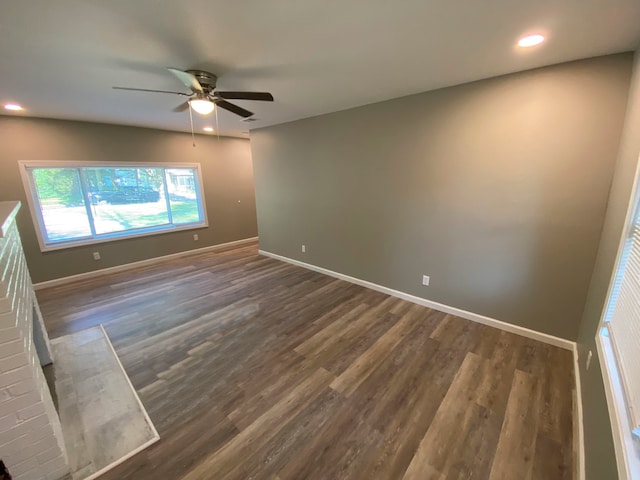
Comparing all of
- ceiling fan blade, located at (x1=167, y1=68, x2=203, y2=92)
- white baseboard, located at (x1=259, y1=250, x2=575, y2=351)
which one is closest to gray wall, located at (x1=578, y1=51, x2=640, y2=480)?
white baseboard, located at (x1=259, y1=250, x2=575, y2=351)

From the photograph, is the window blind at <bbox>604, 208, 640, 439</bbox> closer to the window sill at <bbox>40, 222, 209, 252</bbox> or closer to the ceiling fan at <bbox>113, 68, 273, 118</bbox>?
the ceiling fan at <bbox>113, 68, 273, 118</bbox>

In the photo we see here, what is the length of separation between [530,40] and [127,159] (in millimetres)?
5452

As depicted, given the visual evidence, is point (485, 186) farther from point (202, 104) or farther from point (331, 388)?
point (202, 104)

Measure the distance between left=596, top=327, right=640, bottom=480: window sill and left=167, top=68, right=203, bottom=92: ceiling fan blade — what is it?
9.78 ft

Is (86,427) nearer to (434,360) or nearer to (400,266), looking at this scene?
(434,360)

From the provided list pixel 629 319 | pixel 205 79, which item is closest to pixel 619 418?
pixel 629 319

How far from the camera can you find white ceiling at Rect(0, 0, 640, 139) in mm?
1413

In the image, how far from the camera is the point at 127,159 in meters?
4.46

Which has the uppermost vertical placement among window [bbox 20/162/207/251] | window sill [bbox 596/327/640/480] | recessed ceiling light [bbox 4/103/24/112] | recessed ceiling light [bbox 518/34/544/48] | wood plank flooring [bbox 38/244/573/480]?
recessed ceiling light [bbox 4/103/24/112]

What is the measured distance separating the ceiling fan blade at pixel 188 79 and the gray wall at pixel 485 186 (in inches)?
77.8

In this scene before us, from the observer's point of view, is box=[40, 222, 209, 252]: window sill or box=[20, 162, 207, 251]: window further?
box=[40, 222, 209, 252]: window sill

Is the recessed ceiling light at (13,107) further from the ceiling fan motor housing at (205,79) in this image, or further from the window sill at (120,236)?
the ceiling fan motor housing at (205,79)

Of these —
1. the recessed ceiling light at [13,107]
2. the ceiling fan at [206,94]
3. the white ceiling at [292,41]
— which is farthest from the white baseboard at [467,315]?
the recessed ceiling light at [13,107]

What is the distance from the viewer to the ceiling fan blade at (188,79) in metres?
1.90
